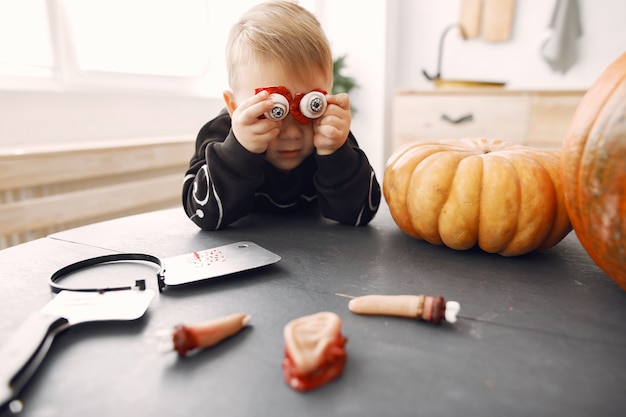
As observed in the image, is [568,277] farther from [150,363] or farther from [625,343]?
[150,363]

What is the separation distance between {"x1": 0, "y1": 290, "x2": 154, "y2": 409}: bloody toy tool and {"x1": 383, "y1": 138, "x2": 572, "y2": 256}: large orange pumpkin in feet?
1.48

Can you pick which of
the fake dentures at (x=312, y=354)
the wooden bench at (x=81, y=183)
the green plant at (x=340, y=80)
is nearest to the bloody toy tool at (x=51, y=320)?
the fake dentures at (x=312, y=354)

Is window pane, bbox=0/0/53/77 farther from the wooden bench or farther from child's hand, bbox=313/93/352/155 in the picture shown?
child's hand, bbox=313/93/352/155

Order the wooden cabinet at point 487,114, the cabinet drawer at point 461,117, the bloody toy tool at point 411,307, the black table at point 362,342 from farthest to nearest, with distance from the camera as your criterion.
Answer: the cabinet drawer at point 461,117, the wooden cabinet at point 487,114, the bloody toy tool at point 411,307, the black table at point 362,342

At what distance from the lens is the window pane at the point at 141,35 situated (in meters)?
1.90

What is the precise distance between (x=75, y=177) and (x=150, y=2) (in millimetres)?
1103

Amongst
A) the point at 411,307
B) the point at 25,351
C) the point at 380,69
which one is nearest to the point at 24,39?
the point at 25,351

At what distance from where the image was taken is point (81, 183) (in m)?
1.67

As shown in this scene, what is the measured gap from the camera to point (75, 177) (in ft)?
5.14

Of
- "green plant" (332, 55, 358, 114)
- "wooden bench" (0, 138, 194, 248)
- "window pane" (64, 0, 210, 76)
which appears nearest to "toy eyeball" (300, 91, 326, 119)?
"wooden bench" (0, 138, 194, 248)

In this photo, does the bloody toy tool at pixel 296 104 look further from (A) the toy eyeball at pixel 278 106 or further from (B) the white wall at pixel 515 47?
(B) the white wall at pixel 515 47

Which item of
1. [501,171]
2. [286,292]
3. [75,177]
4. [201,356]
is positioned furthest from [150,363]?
[75,177]

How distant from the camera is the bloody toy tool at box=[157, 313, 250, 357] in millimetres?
384

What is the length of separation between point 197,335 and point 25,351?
0.48ft
